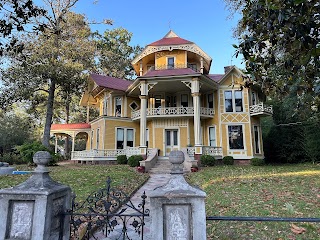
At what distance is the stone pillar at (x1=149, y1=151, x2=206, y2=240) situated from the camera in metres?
2.58

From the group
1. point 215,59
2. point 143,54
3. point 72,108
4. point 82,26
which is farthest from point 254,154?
point 72,108

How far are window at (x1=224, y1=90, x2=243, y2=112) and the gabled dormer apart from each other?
126 inches

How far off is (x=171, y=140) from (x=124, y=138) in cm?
457

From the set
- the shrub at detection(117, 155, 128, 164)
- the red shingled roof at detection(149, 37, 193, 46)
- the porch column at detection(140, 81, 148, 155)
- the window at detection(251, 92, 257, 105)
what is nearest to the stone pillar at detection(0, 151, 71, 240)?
the porch column at detection(140, 81, 148, 155)

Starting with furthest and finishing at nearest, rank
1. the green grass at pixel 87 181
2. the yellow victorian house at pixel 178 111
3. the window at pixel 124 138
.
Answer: the window at pixel 124 138, the yellow victorian house at pixel 178 111, the green grass at pixel 87 181

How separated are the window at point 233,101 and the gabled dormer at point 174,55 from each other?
319 centimetres

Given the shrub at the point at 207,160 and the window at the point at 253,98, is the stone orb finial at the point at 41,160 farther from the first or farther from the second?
→ the window at the point at 253,98

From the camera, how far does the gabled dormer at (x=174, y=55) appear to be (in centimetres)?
2027

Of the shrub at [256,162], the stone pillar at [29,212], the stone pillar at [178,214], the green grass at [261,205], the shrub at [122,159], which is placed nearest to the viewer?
the stone pillar at [178,214]

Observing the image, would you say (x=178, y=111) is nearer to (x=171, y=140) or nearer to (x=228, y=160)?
(x=171, y=140)

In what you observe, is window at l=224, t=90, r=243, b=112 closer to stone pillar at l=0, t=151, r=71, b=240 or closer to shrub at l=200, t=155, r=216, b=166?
shrub at l=200, t=155, r=216, b=166

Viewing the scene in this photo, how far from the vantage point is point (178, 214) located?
2.63 meters

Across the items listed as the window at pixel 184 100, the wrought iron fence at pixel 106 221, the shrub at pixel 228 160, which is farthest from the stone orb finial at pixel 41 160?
the window at pixel 184 100

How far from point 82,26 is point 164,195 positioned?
25111 mm
